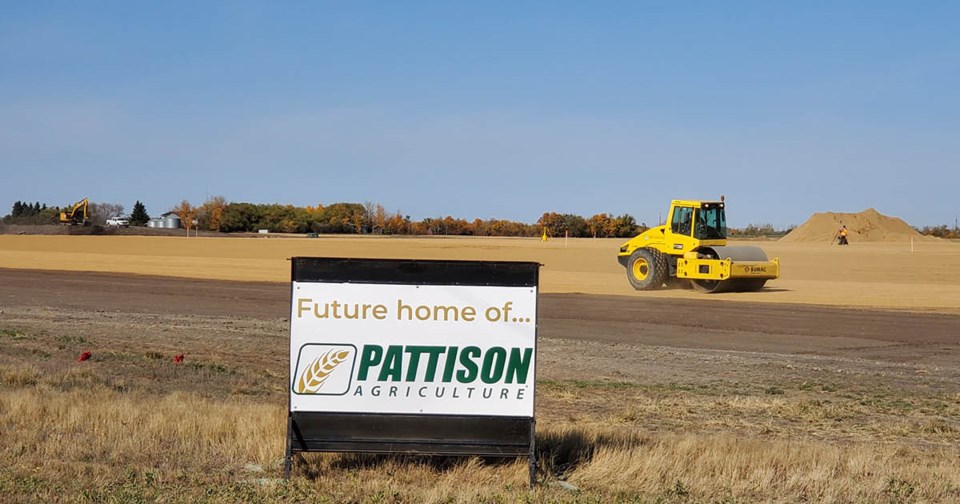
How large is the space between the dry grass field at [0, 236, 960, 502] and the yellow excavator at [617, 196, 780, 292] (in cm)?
861

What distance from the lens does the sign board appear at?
7.23 m

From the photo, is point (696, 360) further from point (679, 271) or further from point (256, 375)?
point (679, 271)

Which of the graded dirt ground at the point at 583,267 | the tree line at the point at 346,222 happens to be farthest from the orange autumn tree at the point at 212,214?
the graded dirt ground at the point at 583,267

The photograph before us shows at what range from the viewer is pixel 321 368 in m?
7.26

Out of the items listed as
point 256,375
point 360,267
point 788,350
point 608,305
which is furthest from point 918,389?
point 608,305

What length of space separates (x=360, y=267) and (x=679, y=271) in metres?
28.6

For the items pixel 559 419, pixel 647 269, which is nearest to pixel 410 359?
pixel 559 419

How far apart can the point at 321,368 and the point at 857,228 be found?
10701 cm

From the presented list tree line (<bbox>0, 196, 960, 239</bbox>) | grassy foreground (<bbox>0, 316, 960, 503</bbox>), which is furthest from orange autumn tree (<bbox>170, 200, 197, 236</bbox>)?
grassy foreground (<bbox>0, 316, 960, 503</bbox>)

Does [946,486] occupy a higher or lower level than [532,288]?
lower

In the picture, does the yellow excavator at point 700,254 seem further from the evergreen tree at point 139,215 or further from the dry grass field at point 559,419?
the evergreen tree at point 139,215

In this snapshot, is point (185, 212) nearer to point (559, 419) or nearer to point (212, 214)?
point (212, 214)

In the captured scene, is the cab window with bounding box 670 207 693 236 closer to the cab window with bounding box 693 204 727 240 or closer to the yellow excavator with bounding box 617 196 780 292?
the yellow excavator with bounding box 617 196 780 292

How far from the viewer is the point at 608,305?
3148cm
